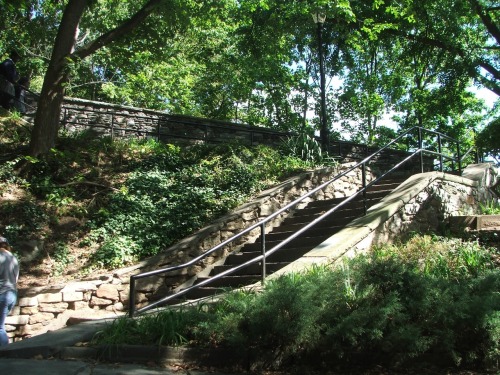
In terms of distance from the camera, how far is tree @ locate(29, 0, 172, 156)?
409 inches

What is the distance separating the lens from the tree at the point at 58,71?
10383 millimetres

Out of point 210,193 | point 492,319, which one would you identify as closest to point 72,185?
point 210,193

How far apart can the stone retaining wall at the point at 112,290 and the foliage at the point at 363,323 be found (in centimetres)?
286

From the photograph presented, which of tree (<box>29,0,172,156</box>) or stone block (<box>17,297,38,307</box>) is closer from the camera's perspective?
stone block (<box>17,297,38,307</box>)

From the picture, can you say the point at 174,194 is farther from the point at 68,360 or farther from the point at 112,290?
the point at 68,360

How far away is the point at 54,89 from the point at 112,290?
5377 millimetres

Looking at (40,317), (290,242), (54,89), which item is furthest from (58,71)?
(290,242)

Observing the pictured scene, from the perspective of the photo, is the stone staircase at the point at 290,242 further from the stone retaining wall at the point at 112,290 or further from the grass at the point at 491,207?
the grass at the point at 491,207

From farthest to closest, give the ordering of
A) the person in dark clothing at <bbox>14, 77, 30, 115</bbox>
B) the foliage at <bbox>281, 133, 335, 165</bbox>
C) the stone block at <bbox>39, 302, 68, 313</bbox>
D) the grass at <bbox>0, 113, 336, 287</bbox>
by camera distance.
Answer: the foliage at <bbox>281, 133, 335, 165</bbox>, the person in dark clothing at <bbox>14, 77, 30, 115</bbox>, the grass at <bbox>0, 113, 336, 287</bbox>, the stone block at <bbox>39, 302, 68, 313</bbox>

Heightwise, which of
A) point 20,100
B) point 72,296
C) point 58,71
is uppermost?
point 58,71

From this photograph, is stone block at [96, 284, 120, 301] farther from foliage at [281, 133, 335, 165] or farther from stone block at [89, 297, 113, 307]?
foliage at [281, 133, 335, 165]

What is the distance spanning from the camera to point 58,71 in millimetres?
10367

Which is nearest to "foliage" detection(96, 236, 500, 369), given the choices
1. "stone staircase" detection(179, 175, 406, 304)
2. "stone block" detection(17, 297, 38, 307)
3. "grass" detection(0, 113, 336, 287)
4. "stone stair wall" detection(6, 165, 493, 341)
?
"stone stair wall" detection(6, 165, 493, 341)

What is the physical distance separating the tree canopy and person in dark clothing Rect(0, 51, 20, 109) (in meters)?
0.95
